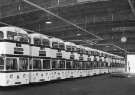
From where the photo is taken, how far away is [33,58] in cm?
2298

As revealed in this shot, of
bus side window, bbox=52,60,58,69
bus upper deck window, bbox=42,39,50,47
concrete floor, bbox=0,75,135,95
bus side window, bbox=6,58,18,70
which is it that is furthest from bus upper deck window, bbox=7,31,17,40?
bus side window, bbox=52,60,58,69

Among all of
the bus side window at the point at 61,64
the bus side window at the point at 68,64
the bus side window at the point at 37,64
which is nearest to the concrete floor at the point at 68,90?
the bus side window at the point at 37,64

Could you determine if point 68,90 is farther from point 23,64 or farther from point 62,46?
point 62,46

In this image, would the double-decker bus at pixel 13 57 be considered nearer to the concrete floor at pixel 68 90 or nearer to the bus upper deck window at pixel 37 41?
the concrete floor at pixel 68 90

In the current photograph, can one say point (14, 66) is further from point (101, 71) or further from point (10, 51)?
point (101, 71)

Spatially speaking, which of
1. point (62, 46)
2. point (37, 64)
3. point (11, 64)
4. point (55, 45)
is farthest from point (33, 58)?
point (62, 46)

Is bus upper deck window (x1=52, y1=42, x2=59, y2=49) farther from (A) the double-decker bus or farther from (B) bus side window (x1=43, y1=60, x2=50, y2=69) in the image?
(A) the double-decker bus

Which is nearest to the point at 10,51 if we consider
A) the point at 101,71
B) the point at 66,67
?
the point at 66,67

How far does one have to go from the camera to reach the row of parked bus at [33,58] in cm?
1958

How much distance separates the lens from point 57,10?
26.6m

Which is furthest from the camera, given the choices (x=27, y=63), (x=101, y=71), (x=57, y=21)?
(x=101, y=71)

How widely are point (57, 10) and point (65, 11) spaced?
0.94 metres

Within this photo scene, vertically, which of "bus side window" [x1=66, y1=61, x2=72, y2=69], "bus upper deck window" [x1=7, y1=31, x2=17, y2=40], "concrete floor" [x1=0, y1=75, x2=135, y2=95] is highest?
"bus upper deck window" [x1=7, y1=31, x2=17, y2=40]

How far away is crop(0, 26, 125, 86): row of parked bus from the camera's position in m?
19.6
